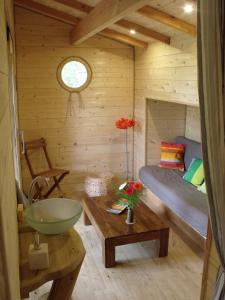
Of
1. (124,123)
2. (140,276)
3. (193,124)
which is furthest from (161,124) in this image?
(140,276)

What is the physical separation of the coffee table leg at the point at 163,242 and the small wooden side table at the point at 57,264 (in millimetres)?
1524

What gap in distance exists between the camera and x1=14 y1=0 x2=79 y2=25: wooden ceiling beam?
12.3 feet

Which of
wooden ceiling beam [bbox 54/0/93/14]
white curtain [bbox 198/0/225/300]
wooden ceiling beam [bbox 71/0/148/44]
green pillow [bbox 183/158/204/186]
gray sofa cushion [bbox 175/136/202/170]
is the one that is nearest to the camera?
white curtain [bbox 198/0/225/300]

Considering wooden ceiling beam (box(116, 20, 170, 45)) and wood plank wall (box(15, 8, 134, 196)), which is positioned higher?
wooden ceiling beam (box(116, 20, 170, 45))

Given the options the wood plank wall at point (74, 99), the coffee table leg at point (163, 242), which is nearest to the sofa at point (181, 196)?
the coffee table leg at point (163, 242)

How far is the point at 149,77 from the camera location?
4109 mm

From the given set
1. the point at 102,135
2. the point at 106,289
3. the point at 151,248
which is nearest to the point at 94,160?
the point at 102,135

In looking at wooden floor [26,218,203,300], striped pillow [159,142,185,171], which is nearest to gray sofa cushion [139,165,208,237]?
striped pillow [159,142,185,171]

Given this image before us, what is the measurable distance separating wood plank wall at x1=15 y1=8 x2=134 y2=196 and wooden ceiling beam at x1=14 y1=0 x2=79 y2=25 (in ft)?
0.47

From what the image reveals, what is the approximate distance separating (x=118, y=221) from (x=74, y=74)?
2.35 m

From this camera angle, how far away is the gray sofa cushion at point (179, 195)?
9.64 ft

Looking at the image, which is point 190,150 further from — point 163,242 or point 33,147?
point 33,147

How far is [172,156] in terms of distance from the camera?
4.28 metres

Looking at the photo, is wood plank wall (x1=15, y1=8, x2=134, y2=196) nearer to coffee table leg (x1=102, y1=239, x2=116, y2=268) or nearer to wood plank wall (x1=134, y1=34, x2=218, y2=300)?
wood plank wall (x1=134, y1=34, x2=218, y2=300)
